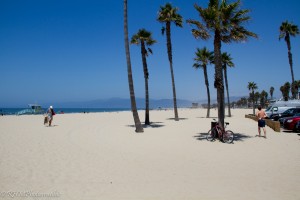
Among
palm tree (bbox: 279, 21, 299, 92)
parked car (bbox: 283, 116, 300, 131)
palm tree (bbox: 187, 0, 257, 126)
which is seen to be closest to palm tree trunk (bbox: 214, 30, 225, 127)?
palm tree (bbox: 187, 0, 257, 126)

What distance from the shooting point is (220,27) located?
1570 centimetres

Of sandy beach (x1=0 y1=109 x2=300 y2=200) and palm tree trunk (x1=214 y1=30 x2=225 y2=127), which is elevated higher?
palm tree trunk (x1=214 y1=30 x2=225 y2=127)

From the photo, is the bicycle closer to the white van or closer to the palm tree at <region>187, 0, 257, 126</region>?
the palm tree at <region>187, 0, 257, 126</region>

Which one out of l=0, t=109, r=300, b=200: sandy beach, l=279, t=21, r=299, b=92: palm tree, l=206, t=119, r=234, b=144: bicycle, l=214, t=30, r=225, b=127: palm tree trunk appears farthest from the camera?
l=279, t=21, r=299, b=92: palm tree

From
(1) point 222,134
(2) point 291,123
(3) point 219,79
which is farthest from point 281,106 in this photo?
(1) point 222,134

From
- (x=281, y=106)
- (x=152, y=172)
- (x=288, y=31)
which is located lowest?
→ (x=152, y=172)

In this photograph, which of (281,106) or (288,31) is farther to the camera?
(288,31)

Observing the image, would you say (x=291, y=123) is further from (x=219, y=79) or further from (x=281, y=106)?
(x=281, y=106)

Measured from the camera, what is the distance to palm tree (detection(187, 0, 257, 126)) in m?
15.6

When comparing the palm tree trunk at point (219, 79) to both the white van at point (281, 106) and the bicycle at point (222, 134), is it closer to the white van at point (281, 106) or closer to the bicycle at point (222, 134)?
the bicycle at point (222, 134)

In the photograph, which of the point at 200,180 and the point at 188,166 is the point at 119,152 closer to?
the point at 188,166

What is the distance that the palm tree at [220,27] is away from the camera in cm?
1556

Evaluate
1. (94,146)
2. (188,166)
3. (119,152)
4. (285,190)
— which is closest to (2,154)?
(94,146)

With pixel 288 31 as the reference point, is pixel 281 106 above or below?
below
